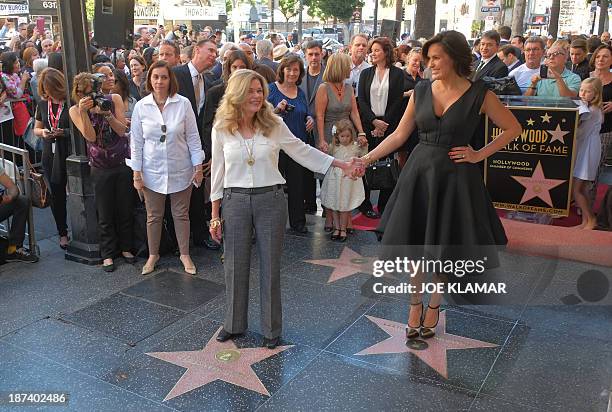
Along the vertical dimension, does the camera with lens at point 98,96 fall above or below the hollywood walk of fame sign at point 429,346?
above

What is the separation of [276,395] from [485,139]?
4.63 metres

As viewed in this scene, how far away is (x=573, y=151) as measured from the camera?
690 cm

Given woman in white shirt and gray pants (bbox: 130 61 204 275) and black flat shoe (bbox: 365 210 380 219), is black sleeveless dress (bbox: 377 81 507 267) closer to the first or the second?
woman in white shirt and gray pants (bbox: 130 61 204 275)

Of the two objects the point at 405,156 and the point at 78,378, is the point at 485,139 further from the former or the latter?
the point at 78,378

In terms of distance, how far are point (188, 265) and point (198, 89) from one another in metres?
1.86

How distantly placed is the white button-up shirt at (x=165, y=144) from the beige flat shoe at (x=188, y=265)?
0.70m

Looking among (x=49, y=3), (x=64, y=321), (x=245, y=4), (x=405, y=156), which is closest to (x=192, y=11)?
(x=49, y=3)

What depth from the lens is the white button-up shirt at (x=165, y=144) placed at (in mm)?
5590

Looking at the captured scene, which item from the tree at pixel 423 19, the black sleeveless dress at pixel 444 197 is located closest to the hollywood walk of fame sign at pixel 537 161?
the black sleeveless dress at pixel 444 197

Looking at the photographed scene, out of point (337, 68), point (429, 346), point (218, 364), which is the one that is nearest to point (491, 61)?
point (337, 68)

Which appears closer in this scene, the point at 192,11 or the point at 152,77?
the point at 152,77

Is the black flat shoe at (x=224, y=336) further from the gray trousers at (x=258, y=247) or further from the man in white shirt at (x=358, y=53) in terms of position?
the man in white shirt at (x=358, y=53)

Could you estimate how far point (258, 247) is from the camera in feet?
14.2

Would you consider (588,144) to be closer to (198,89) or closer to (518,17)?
(198,89)
